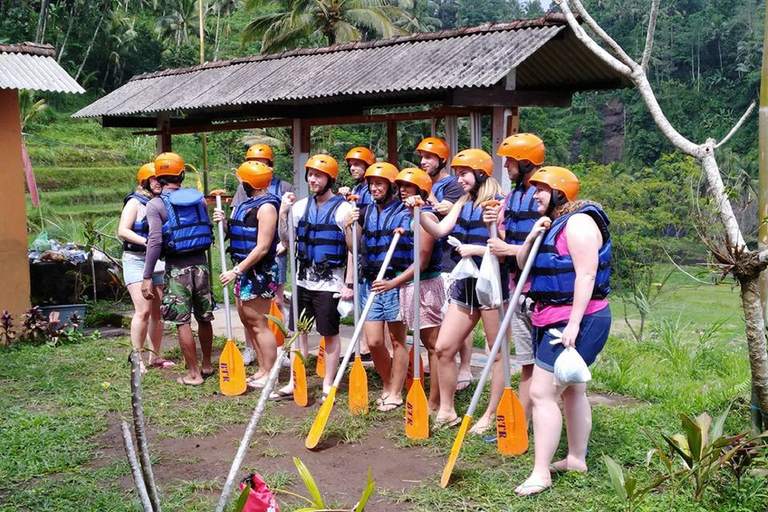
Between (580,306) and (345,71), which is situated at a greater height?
(345,71)

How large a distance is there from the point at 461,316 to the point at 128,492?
229 cm

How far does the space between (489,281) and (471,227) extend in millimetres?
464

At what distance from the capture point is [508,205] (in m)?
5.20

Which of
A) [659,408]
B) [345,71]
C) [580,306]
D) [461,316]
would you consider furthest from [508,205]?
[345,71]

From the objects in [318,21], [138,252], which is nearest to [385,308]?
[138,252]

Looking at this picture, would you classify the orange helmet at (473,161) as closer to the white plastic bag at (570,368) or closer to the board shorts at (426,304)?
the board shorts at (426,304)

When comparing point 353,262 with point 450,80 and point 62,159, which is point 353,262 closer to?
point 450,80

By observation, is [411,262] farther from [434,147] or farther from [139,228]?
[139,228]

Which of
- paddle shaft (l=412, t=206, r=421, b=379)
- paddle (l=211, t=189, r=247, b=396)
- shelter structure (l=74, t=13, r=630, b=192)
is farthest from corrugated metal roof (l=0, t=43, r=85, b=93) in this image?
paddle shaft (l=412, t=206, r=421, b=379)

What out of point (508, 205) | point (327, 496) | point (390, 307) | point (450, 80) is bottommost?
point (327, 496)

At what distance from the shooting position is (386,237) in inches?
233

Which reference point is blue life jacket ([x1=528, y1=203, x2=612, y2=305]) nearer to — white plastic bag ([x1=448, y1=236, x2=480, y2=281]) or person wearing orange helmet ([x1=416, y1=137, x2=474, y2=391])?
white plastic bag ([x1=448, y1=236, x2=480, y2=281])

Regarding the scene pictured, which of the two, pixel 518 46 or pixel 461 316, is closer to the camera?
pixel 461 316

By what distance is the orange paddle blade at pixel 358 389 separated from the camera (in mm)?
5918
